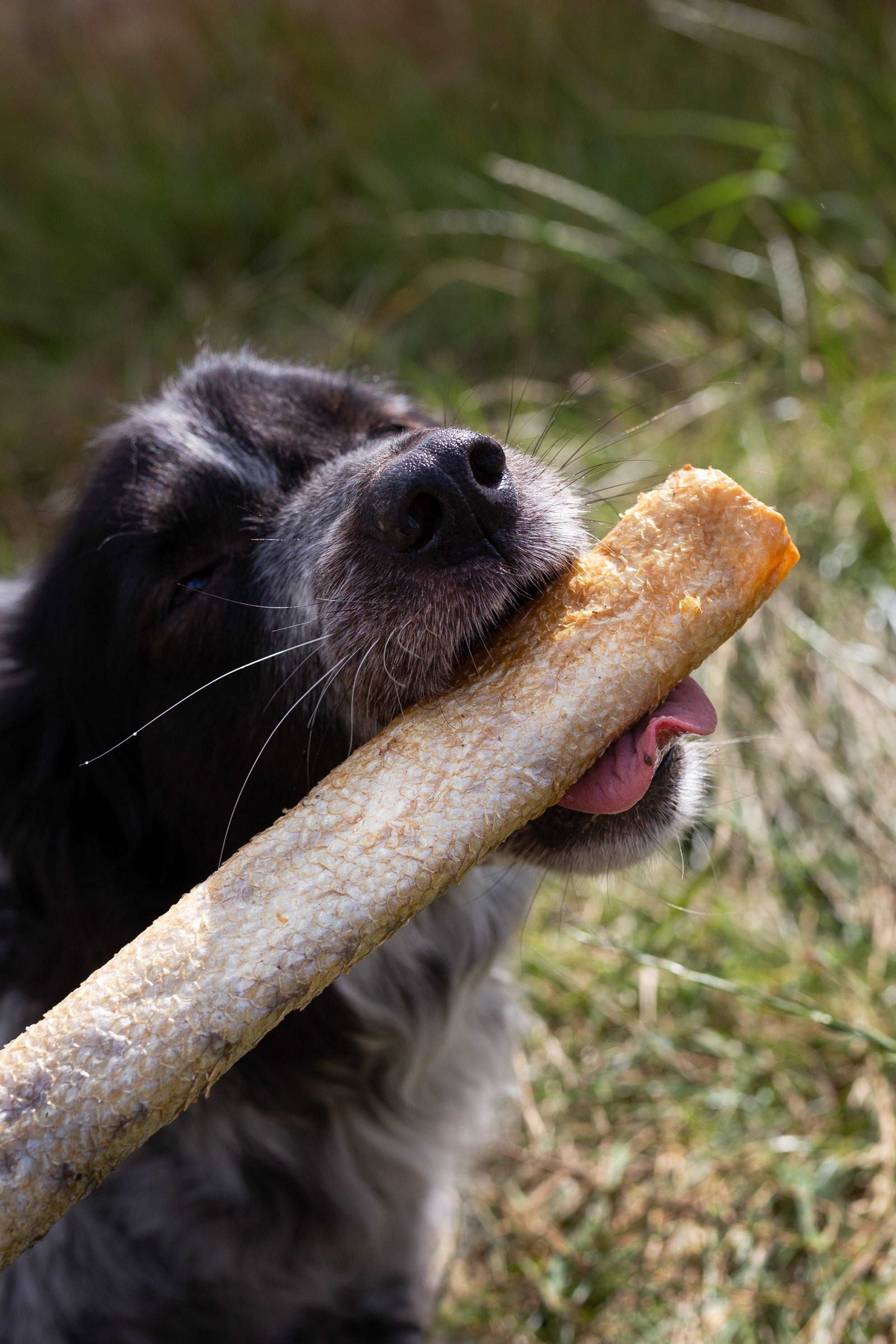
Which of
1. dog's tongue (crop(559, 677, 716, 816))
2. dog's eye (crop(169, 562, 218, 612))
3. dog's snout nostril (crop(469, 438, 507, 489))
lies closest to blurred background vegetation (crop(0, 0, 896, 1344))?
dog's snout nostril (crop(469, 438, 507, 489))

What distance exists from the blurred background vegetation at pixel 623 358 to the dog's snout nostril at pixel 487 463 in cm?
41

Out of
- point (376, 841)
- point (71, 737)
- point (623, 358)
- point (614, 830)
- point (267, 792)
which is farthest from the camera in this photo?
point (623, 358)

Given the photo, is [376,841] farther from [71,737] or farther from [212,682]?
[71,737]

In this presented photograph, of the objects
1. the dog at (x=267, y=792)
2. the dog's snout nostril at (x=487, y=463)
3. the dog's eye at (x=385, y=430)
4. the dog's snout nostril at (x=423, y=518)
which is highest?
the dog's snout nostril at (x=487, y=463)

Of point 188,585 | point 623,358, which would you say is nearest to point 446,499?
point 188,585

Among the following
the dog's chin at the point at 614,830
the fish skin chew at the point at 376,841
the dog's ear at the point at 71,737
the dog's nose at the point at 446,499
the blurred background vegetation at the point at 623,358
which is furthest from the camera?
the blurred background vegetation at the point at 623,358

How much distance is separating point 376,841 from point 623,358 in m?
3.22

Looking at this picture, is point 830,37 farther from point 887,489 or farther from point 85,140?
point 85,140

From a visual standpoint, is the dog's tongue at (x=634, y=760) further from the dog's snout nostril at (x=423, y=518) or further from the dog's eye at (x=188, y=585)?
the dog's eye at (x=188, y=585)

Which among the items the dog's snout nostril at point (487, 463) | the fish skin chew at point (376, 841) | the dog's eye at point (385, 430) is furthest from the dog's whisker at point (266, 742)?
the dog's eye at point (385, 430)

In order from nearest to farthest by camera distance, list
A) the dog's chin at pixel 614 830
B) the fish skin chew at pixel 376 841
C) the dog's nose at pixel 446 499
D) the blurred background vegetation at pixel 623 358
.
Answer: the fish skin chew at pixel 376 841, the dog's nose at pixel 446 499, the dog's chin at pixel 614 830, the blurred background vegetation at pixel 623 358

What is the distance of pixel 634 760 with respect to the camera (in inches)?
63.8

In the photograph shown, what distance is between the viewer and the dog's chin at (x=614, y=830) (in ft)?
5.67

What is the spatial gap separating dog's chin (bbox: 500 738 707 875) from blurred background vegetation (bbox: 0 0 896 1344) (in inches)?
15.3
